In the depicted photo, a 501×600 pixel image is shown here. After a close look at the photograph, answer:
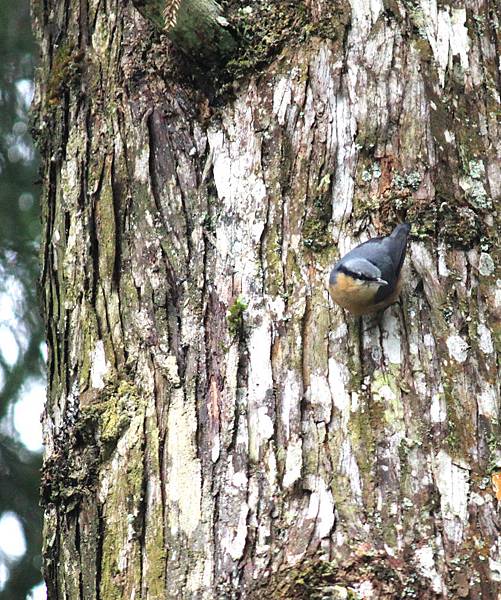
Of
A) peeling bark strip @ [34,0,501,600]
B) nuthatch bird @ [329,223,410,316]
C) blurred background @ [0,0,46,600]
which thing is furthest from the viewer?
blurred background @ [0,0,46,600]

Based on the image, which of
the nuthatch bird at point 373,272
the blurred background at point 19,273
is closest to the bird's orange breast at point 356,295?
the nuthatch bird at point 373,272

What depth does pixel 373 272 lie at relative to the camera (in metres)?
2.06

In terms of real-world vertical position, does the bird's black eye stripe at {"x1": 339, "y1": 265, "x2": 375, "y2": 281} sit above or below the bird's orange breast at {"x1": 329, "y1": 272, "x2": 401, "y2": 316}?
above

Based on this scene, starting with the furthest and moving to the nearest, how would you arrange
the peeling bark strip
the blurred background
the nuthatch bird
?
the blurred background
the nuthatch bird
the peeling bark strip

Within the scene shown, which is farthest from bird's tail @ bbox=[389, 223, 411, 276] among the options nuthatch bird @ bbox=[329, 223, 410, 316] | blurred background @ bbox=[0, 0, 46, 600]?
blurred background @ bbox=[0, 0, 46, 600]

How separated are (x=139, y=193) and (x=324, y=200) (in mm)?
478

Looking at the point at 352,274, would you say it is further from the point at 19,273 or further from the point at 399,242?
the point at 19,273

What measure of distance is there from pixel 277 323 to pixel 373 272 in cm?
24

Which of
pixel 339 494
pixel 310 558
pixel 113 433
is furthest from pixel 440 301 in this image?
pixel 113 433

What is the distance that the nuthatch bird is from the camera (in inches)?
80.4

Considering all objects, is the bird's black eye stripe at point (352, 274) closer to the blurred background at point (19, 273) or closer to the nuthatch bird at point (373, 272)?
the nuthatch bird at point (373, 272)

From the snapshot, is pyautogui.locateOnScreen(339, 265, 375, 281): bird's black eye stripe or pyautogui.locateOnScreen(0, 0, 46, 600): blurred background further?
pyautogui.locateOnScreen(0, 0, 46, 600): blurred background

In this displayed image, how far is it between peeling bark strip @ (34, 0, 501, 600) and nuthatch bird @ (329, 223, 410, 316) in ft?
0.15

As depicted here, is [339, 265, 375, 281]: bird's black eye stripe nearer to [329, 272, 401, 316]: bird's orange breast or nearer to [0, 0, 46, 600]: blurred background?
[329, 272, 401, 316]: bird's orange breast
